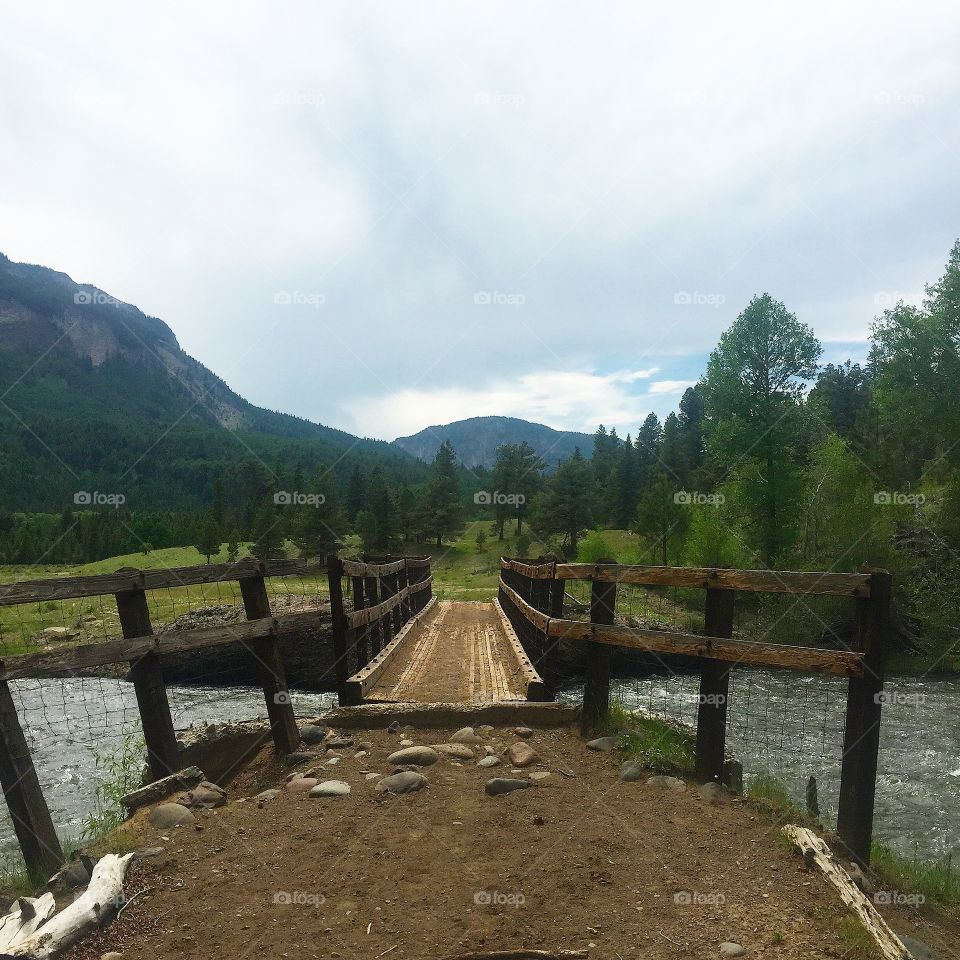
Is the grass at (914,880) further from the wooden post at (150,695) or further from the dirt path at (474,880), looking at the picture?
the wooden post at (150,695)

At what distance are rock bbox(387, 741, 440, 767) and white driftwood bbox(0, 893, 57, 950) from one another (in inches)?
106

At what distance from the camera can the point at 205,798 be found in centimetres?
507

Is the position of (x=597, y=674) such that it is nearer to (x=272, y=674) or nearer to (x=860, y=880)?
(x=860, y=880)

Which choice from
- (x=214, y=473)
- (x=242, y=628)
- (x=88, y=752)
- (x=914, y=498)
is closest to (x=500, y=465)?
(x=914, y=498)

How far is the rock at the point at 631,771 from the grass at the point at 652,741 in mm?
100

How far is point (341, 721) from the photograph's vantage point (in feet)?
22.6

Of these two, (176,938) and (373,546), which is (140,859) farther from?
(373,546)

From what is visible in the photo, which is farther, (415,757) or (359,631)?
(359,631)

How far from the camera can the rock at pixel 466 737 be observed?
6203 mm

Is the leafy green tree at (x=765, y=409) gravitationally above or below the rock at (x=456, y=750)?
above

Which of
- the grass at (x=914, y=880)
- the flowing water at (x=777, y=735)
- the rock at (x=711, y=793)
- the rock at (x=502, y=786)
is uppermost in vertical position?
the rock at (x=711, y=793)

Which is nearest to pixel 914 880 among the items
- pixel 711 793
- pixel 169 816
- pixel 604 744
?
pixel 711 793

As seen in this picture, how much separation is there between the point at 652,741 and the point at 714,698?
118cm

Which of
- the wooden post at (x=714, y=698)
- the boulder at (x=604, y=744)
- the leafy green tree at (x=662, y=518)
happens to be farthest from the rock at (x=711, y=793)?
the leafy green tree at (x=662, y=518)
